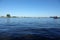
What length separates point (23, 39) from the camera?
13.3 meters

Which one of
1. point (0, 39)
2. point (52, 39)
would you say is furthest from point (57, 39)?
point (0, 39)

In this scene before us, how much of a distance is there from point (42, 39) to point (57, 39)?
2.06 meters

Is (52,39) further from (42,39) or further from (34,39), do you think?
(34,39)

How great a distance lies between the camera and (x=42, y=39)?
13445 millimetres

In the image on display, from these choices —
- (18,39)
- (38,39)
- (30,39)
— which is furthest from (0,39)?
(38,39)

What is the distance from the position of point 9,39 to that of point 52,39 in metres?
5.88

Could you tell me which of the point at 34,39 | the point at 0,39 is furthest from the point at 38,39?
the point at 0,39

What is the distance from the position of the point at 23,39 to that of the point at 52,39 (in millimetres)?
3997

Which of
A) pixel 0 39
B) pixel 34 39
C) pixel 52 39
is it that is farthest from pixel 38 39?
pixel 0 39

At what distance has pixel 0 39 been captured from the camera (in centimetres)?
1296

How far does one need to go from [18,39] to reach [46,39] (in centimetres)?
383

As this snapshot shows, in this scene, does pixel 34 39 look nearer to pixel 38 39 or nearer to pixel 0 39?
pixel 38 39

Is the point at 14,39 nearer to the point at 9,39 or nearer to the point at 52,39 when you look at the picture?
the point at 9,39

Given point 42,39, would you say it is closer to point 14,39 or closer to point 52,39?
point 52,39
